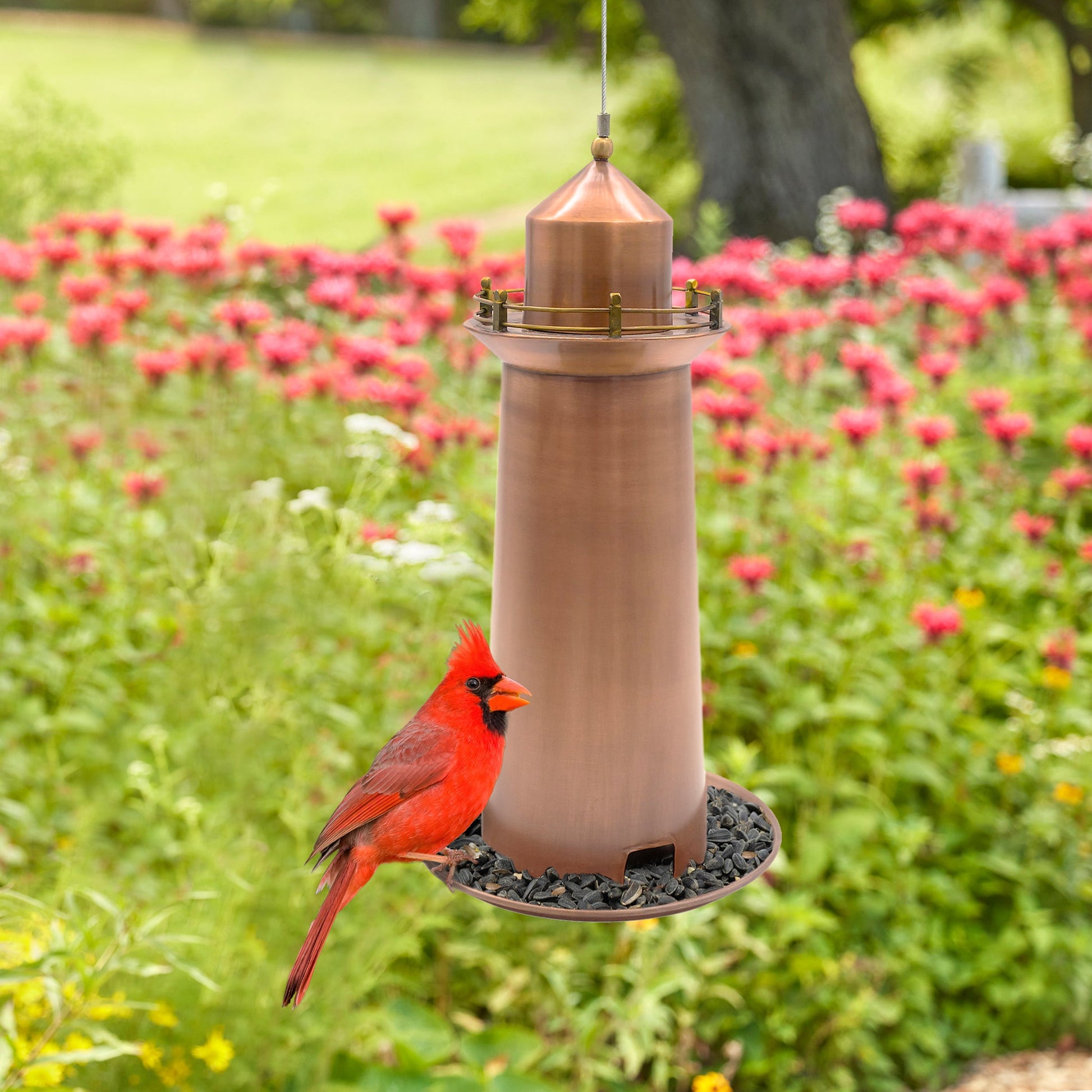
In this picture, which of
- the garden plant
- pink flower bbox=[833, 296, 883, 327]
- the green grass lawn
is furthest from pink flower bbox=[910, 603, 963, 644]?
the green grass lawn

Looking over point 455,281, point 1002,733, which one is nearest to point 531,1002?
point 1002,733

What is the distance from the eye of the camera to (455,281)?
466cm

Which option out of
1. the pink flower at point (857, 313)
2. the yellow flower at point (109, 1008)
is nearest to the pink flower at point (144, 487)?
the yellow flower at point (109, 1008)

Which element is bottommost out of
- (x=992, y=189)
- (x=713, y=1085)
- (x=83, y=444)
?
(x=713, y=1085)

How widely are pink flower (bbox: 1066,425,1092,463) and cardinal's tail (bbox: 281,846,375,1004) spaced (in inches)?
135

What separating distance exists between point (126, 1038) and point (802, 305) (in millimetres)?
3823

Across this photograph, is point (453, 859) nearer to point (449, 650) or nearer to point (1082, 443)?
point (449, 650)

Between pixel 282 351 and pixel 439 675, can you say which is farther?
pixel 282 351

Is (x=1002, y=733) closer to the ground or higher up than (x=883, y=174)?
closer to the ground

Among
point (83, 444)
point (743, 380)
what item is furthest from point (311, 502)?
point (83, 444)

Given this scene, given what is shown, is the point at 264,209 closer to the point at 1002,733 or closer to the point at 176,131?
the point at 176,131

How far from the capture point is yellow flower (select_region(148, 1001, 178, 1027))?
8.42 feet

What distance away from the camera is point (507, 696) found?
1465 mm

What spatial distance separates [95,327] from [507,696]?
3.39 metres
